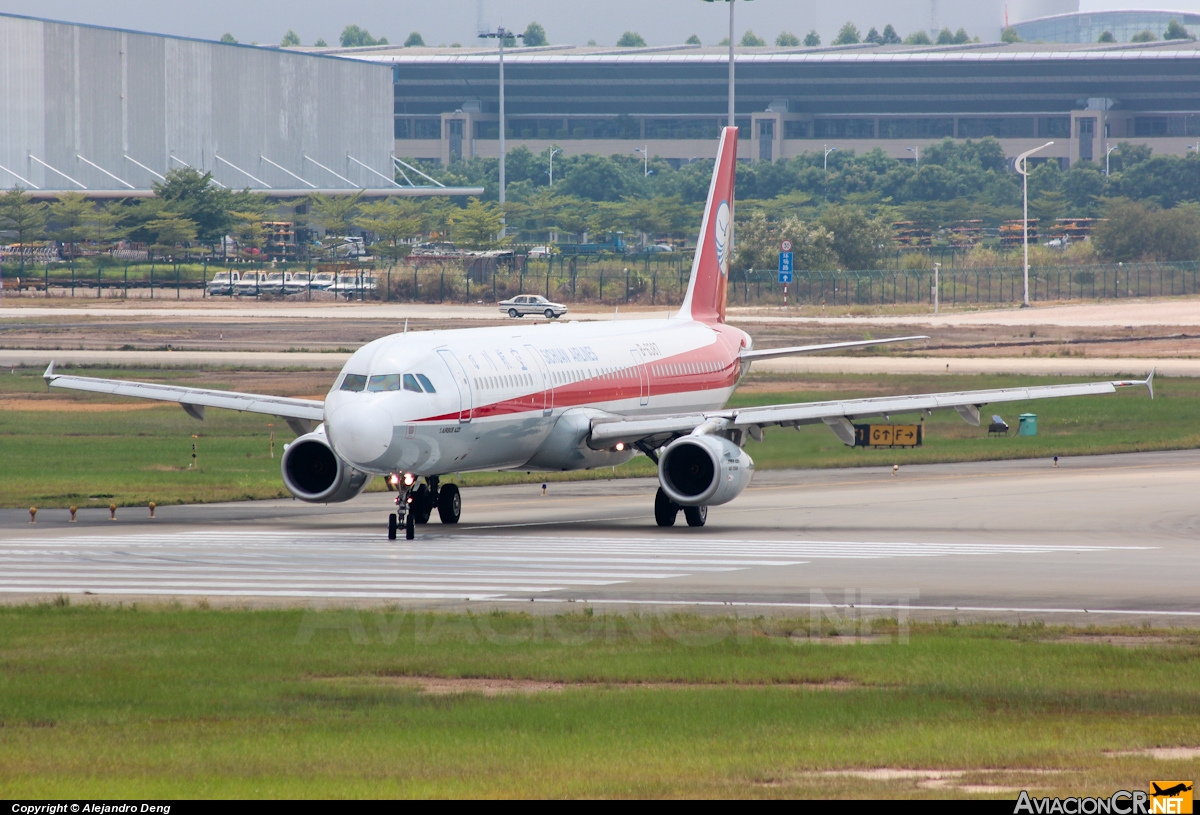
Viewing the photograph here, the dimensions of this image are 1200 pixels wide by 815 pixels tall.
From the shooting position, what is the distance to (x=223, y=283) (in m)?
145

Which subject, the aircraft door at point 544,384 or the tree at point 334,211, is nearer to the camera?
the aircraft door at point 544,384

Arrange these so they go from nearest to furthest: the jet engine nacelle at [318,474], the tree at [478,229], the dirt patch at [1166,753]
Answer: the dirt patch at [1166,753] → the jet engine nacelle at [318,474] → the tree at [478,229]

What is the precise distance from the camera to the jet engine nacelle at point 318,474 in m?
35.6

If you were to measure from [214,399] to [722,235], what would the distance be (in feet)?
60.7

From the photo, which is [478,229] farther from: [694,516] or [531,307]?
[694,516]

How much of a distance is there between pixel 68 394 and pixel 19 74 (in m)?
98.3

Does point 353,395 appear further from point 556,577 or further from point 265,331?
point 265,331

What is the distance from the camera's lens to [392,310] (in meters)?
128

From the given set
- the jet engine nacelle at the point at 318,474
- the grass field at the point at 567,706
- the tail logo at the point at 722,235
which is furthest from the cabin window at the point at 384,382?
the tail logo at the point at 722,235

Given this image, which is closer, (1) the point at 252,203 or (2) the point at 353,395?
(2) the point at 353,395

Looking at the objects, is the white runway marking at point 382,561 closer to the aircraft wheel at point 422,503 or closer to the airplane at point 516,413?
the airplane at point 516,413

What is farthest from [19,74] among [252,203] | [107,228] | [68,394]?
[68,394]

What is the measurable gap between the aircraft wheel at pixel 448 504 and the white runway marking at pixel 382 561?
2.52 metres

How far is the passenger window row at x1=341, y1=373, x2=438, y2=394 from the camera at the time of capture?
32844mm
